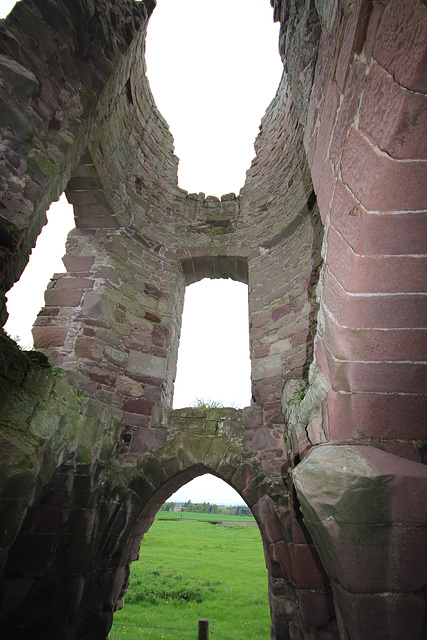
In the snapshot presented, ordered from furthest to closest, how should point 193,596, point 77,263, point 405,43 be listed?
point 193,596 < point 77,263 < point 405,43

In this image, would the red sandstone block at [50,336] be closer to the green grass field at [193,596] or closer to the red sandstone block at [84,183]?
the red sandstone block at [84,183]

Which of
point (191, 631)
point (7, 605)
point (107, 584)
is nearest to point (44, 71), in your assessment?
point (7, 605)

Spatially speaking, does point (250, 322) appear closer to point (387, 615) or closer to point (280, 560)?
point (280, 560)

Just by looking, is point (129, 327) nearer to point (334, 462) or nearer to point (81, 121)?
point (81, 121)

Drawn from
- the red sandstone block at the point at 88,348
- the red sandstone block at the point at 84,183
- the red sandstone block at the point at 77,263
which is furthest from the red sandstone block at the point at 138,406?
the red sandstone block at the point at 84,183

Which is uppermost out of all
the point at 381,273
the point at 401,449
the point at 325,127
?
the point at 325,127

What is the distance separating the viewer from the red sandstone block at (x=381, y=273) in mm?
1395

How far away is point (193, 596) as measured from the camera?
716 centimetres

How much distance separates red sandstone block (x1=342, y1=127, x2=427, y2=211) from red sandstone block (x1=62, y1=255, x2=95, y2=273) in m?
4.02

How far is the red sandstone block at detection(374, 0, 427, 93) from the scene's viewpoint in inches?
39.9

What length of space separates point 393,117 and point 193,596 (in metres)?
9.28

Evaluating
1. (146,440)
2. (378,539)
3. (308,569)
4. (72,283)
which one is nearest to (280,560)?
(308,569)

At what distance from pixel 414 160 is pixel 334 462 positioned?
1.33 meters

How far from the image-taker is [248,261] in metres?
5.44
